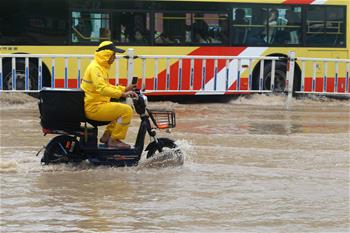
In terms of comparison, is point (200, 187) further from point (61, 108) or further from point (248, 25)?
point (248, 25)

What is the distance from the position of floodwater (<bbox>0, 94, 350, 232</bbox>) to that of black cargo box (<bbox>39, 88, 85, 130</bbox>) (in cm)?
58

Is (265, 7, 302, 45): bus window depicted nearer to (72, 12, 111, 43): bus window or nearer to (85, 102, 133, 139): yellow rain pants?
(72, 12, 111, 43): bus window

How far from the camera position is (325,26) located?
1805cm

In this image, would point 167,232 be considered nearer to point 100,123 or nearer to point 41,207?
point 41,207

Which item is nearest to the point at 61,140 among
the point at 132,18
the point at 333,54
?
the point at 132,18

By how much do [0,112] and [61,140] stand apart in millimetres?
5797

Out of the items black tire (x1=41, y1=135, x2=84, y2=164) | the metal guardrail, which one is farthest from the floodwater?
the metal guardrail

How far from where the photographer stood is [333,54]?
18047 mm

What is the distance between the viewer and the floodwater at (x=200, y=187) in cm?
636

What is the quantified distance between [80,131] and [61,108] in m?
0.38

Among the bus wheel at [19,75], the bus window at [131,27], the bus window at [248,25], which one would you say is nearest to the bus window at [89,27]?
the bus window at [131,27]

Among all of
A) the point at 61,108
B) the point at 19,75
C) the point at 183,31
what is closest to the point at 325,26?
the point at 183,31

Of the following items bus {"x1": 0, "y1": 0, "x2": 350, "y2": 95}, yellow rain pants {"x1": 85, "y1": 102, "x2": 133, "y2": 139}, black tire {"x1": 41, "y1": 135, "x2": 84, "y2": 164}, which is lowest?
black tire {"x1": 41, "y1": 135, "x2": 84, "y2": 164}

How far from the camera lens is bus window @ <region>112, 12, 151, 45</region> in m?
Result: 16.6
